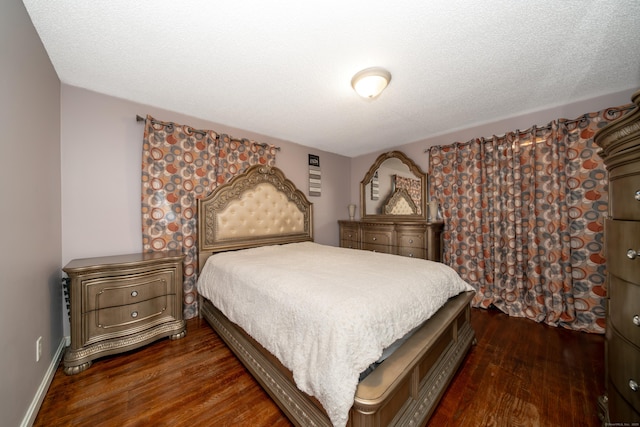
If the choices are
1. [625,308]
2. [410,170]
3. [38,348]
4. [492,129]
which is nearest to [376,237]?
[410,170]

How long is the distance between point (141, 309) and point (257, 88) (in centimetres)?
236

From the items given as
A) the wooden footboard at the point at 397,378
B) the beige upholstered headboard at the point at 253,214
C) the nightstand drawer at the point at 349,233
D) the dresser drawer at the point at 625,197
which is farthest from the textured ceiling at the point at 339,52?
the nightstand drawer at the point at 349,233

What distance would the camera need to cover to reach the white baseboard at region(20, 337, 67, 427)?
136cm

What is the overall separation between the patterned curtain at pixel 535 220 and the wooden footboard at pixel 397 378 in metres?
1.47

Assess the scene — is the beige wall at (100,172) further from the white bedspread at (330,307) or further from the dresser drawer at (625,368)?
the dresser drawer at (625,368)

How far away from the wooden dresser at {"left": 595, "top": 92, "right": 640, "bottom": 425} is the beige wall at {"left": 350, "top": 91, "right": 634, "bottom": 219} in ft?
7.11

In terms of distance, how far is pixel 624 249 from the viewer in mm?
1046

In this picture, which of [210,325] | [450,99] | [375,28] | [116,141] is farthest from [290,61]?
[210,325]

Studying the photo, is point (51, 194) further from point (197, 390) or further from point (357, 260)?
point (357, 260)

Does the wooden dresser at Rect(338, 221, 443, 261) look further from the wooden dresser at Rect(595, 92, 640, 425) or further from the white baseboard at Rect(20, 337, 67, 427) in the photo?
the white baseboard at Rect(20, 337, 67, 427)

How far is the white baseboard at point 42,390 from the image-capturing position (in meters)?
1.36

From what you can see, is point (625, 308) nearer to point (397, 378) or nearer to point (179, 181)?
point (397, 378)

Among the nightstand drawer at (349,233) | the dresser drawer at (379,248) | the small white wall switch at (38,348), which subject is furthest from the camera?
the nightstand drawer at (349,233)

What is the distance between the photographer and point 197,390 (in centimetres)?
169
